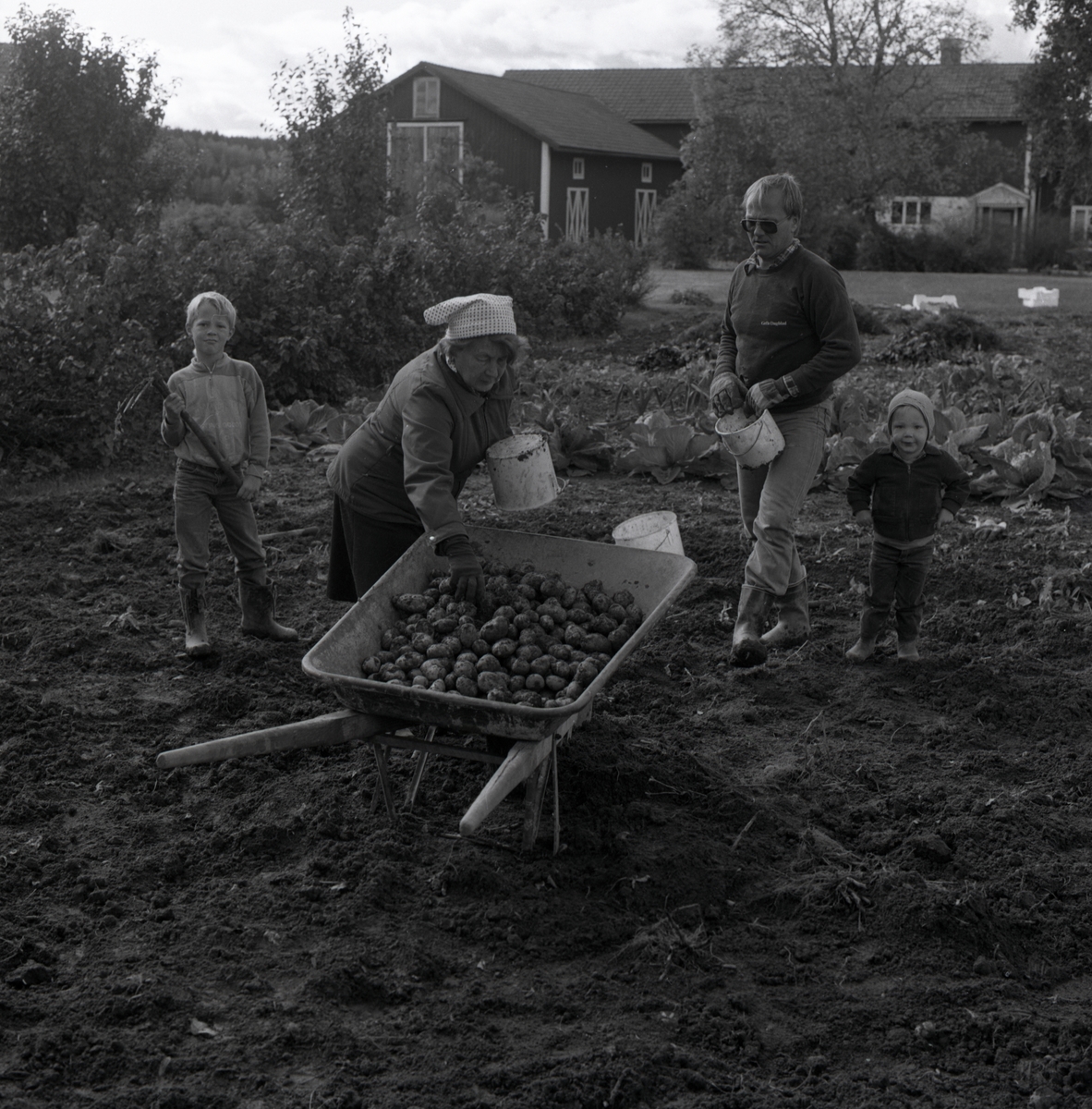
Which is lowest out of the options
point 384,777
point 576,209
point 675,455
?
point 384,777

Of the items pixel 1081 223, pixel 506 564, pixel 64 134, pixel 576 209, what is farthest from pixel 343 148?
pixel 1081 223

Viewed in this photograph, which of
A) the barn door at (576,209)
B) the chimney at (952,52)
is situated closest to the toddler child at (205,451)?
the barn door at (576,209)

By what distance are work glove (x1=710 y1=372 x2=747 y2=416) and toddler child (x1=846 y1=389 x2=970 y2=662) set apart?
0.58 metres

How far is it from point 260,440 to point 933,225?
130 ft

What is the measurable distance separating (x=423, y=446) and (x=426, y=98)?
40.1 m

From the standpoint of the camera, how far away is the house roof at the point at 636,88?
163 ft

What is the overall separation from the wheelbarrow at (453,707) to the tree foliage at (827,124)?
28668 millimetres

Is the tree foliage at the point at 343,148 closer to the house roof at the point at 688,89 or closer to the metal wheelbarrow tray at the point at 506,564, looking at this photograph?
the metal wheelbarrow tray at the point at 506,564

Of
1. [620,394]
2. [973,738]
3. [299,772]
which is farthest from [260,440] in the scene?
[620,394]

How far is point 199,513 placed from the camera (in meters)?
5.72

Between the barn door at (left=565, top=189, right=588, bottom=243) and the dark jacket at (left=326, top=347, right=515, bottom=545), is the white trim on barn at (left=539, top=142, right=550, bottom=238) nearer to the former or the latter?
the barn door at (left=565, top=189, right=588, bottom=243)

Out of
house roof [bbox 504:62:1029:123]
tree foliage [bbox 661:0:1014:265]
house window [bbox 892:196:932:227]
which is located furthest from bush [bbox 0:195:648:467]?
house roof [bbox 504:62:1029:123]

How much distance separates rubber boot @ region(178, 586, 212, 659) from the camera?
574cm

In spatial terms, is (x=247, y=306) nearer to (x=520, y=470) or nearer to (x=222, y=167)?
(x=520, y=470)
